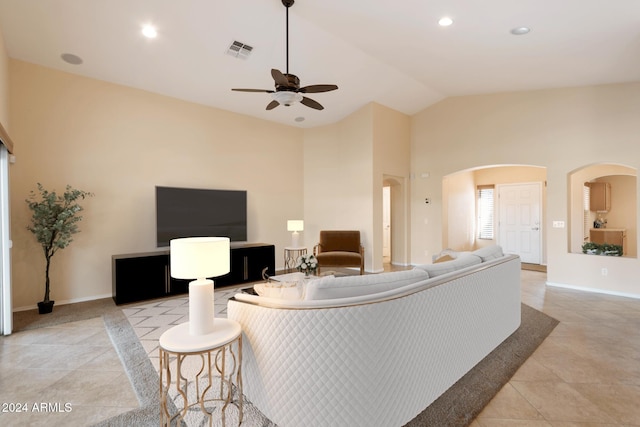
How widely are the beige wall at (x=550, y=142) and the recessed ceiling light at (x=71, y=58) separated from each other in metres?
6.58

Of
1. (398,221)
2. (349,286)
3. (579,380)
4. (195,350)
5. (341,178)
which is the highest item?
(341,178)

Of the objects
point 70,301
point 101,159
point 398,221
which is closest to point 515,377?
point 398,221

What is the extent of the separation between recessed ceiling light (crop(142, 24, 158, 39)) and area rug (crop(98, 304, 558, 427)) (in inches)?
142

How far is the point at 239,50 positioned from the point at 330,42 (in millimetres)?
1336

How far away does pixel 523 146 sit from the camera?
5.89 m

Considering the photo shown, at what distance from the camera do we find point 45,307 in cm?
403

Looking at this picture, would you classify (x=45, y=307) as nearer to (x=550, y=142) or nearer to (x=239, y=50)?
(x=239, y=50)

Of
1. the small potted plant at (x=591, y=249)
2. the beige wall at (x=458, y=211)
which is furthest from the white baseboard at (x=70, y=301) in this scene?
the small potted plant at (x=591, y=249)

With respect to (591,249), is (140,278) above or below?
below

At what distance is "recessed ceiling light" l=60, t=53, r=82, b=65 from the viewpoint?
4.11 metres

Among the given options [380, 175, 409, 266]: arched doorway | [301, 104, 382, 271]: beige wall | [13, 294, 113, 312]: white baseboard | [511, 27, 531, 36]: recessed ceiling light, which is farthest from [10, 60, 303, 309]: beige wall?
[511, 27, 531, 36]: recessed ceiling light

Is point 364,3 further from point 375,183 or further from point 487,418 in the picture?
point 487,418

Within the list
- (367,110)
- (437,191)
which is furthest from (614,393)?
(367,110)

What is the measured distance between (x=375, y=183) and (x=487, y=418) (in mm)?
4953
